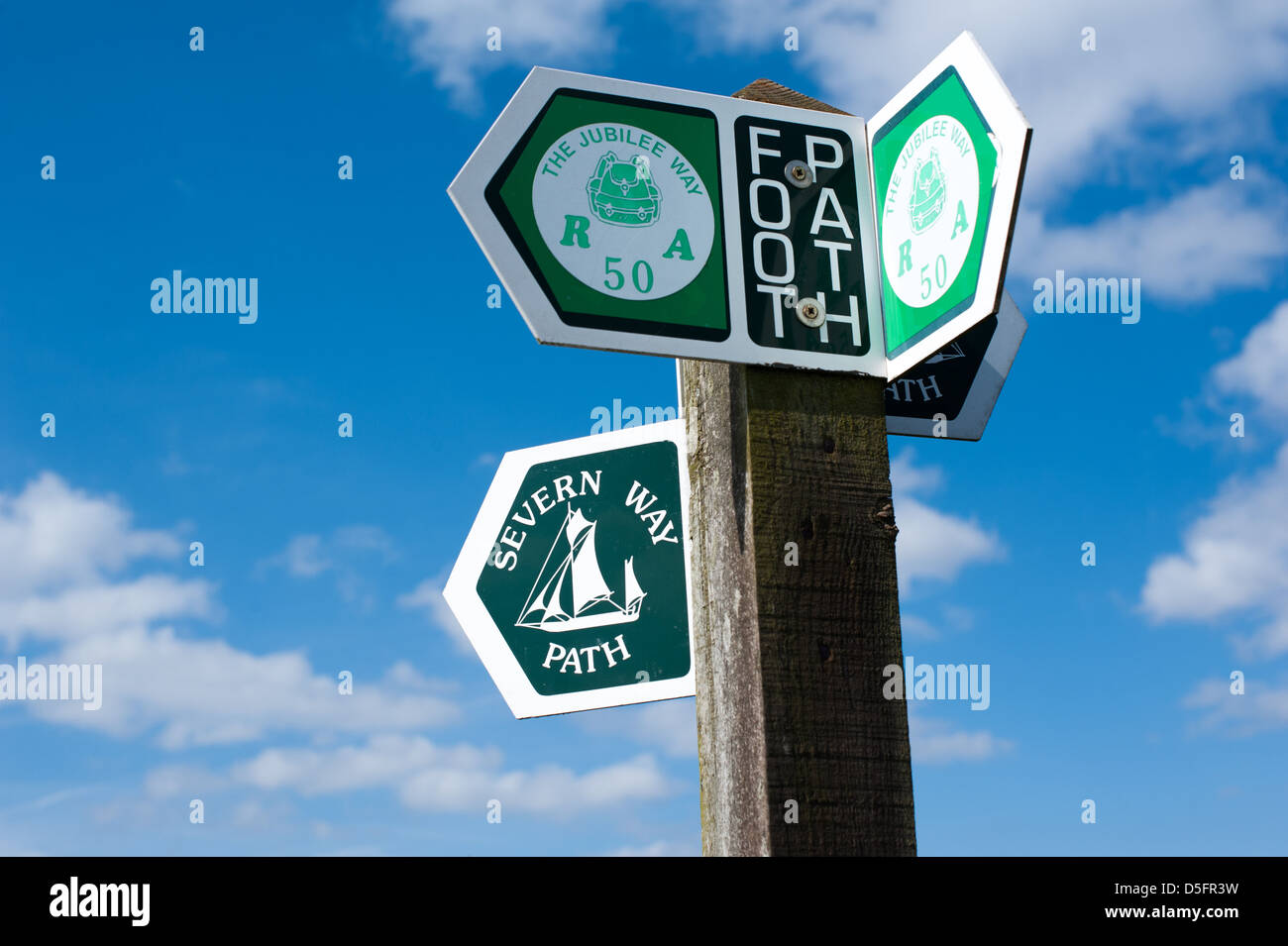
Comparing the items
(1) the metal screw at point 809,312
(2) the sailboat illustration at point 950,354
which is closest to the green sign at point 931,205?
(1) the metal screw at point 809,312

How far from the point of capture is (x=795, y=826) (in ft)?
6.84

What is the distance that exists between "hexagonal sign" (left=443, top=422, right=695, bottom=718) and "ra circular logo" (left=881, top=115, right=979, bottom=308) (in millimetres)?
589

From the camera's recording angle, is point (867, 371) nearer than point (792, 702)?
No

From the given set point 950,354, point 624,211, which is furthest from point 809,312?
point 950,354

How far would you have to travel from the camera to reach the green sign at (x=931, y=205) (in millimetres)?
2195

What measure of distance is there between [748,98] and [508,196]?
1.90 ft

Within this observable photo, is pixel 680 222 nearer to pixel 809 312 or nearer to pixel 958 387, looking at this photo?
pixel 809 312

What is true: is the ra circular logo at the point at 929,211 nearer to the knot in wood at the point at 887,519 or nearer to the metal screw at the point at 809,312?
the metal screw at the point at 809,312

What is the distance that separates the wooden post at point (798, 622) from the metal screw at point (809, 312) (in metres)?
0.10

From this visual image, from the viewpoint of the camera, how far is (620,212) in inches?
93.0

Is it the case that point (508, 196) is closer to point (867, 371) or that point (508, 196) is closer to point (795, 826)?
Answer: point (867, 371)

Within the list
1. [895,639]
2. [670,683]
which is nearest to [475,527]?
[670,683]

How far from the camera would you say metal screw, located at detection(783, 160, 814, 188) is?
8.07 ft

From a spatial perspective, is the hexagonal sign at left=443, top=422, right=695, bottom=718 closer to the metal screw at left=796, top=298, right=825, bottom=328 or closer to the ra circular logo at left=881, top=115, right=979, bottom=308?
the metal screw at left=796, top=298, right=825, bottom=328
